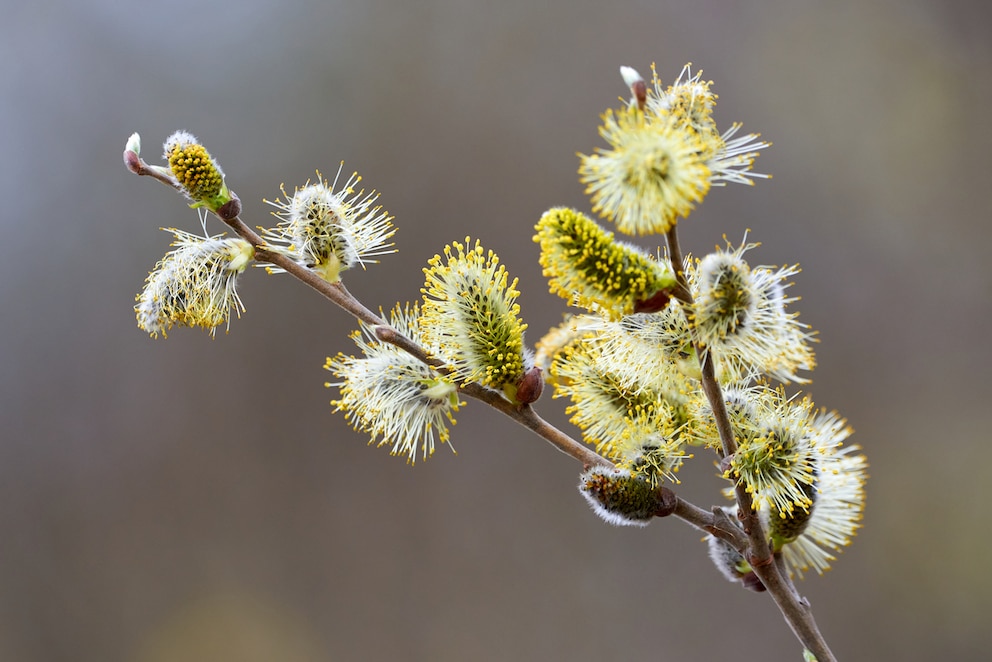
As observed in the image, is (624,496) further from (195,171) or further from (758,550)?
(195,171)

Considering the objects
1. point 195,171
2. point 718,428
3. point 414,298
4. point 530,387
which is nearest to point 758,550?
point 718,428

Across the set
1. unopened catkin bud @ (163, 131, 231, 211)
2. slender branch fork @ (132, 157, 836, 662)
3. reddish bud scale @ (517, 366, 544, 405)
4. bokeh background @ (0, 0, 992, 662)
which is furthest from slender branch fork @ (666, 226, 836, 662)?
bokeh background @ (0, 0, 992, 662)

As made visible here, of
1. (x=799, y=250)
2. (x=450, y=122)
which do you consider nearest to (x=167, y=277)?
(x=450, y=122)

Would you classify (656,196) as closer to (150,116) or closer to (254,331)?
(254,331)

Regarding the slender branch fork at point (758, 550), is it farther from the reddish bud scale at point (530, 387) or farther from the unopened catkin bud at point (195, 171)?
the unopened catkin bud at point (195, 171)

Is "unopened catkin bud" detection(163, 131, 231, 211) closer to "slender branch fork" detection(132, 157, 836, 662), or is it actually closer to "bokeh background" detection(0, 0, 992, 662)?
"slender branch fork" detection(132, 157, 836, 662)

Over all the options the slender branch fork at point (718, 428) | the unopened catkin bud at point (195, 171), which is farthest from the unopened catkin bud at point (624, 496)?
the unopened catkin bud at point (195, 171)
